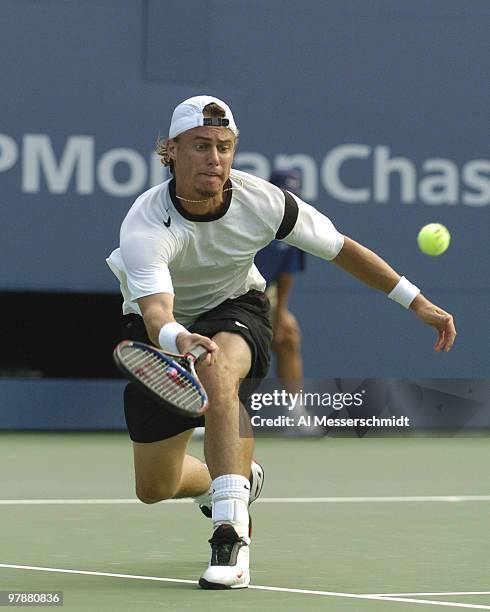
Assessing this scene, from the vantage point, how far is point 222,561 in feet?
16.9

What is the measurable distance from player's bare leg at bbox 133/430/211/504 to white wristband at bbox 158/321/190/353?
82cm

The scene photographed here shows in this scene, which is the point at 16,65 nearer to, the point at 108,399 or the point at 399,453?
the point at 108,399

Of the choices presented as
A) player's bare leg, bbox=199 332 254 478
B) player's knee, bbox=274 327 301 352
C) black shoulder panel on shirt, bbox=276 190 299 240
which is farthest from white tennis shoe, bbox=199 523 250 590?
player's knee, bbox=274 327 301 352

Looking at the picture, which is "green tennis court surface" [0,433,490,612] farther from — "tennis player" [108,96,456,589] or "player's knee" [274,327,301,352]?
"player's knee" [274,327,301,352]

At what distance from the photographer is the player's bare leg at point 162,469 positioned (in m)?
5.84

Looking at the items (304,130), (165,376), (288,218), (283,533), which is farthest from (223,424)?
(304,130)

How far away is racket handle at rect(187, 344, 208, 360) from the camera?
4.89 meters

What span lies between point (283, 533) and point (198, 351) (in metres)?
1.85

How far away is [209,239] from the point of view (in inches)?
219

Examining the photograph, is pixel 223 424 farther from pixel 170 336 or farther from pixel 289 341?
pixel 289 341

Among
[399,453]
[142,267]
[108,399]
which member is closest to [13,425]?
[108,399]

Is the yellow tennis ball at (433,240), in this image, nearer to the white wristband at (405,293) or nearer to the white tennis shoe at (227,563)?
the white wristband at (405,293)

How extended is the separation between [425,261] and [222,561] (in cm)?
682

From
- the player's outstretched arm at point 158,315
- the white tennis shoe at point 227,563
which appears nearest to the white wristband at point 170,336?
the player's outstretched arm at point 158,315
